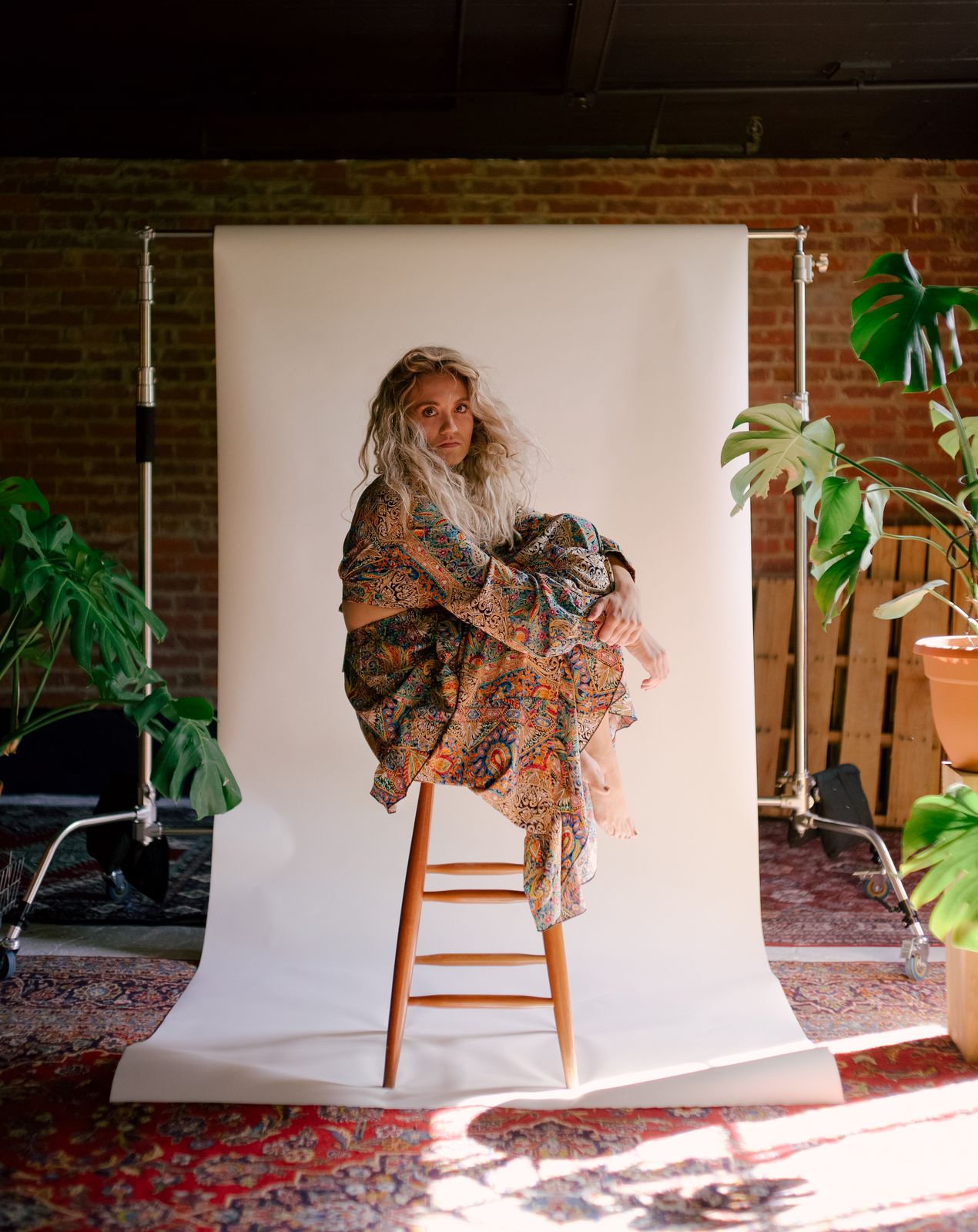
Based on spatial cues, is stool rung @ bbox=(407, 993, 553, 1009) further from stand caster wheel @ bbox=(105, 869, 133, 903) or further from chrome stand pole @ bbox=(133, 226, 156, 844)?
stand caster wheel @ bbox=(105, 869, 133, 903)

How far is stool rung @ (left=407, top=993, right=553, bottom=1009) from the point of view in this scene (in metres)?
2.11

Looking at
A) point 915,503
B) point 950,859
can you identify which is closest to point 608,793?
point 950,859

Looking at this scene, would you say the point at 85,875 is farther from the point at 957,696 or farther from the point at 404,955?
the point at 957,696

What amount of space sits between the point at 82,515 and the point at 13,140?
4.89ft

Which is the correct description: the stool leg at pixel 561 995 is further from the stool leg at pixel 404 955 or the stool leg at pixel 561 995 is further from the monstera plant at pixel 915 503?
the monstera plant at pixel 915 503

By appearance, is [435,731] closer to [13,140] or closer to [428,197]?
[428,197]

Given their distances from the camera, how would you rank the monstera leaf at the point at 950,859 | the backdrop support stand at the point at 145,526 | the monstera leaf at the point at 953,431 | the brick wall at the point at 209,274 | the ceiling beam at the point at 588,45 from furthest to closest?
the brick wall at the point at 209,274 < the ceiling beam at the point at 588,45 < the backdrop support stand at the point at 145,526 < the monstera leaf at the point at 953,431 < the monstera leaf at the point at 950,859

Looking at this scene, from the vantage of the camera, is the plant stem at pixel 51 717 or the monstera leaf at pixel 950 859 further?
the plant stem at pixel 51 717

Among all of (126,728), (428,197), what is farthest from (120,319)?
(126,728)

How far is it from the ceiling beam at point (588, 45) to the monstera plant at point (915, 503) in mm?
1655

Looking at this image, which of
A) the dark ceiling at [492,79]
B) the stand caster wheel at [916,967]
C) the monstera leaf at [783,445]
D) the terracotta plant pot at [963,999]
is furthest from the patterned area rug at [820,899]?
the dark ceiling at [492,79]

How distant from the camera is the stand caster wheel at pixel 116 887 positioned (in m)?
3.18

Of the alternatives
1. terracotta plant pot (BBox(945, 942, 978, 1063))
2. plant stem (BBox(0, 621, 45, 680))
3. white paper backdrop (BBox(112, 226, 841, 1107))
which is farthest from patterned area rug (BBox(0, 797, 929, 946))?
plant stem (BBox(0, 621, 45, 680))

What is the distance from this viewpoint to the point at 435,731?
6.76ft
